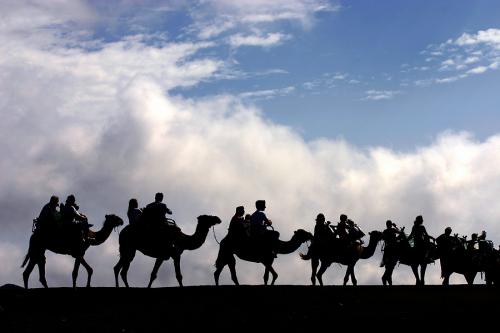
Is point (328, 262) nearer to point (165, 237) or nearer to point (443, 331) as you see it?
point (165, 237)

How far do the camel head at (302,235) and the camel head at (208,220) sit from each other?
255 cm

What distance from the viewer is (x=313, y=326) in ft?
67.1

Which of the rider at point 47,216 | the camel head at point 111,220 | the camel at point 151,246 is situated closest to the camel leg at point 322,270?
the camel at point 151,246

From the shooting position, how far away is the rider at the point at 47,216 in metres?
27.3

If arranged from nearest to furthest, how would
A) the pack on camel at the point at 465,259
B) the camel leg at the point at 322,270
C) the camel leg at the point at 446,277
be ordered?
the camel leg at the point at 322,270 → the pack on camel at the point at 465,259 → the camel leg at the point at 446,277

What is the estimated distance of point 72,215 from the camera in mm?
27594

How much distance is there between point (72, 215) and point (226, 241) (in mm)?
4632

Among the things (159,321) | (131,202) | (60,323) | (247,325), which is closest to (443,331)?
(247,325)

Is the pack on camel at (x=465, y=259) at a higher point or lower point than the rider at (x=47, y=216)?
lower

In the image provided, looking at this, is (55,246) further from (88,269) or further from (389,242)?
(389,242)

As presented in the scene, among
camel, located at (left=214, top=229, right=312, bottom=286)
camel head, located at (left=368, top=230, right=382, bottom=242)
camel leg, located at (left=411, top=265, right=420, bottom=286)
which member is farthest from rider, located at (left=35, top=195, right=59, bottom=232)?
camel leg, located at (left=411, top=265, right=420, bottom=286)

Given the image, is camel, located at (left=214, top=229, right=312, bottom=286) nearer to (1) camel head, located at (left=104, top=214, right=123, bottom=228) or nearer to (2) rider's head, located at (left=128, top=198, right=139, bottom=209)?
(2) rider's head, located at (left=128, top=198, right=139, bottom=209)

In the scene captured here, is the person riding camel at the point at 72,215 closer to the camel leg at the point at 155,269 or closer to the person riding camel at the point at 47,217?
the person riding camel at the point at 47,217

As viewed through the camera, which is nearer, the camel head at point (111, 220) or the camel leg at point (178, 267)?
the camel leg at point (178, 267)
